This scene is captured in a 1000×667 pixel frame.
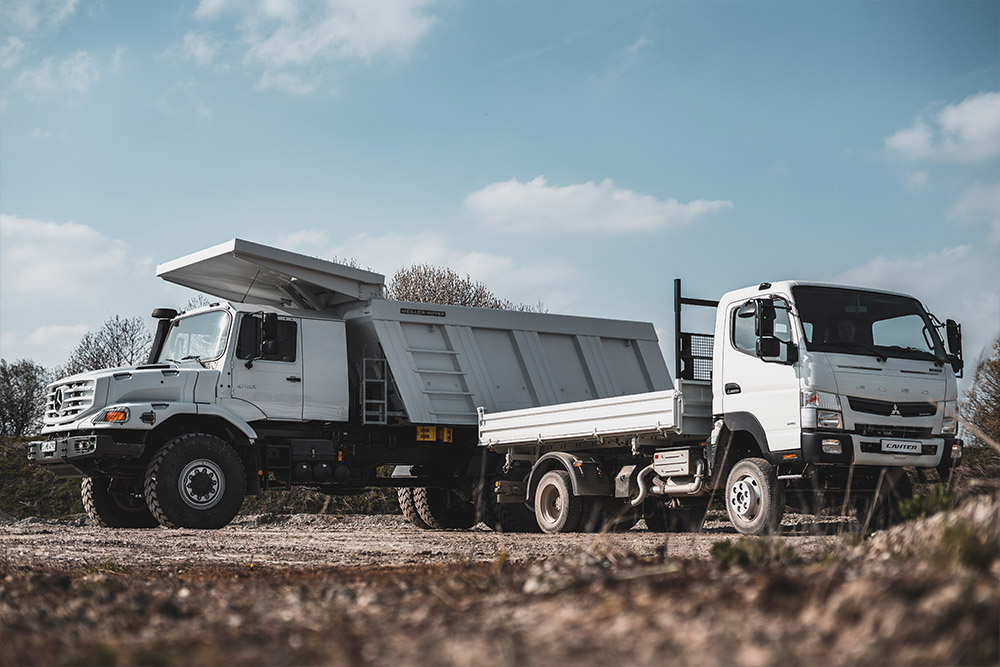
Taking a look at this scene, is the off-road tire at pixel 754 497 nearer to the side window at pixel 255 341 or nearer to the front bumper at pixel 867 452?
the front bumper at pixel 867 452

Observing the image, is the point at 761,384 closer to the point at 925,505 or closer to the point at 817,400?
the point at 817,400

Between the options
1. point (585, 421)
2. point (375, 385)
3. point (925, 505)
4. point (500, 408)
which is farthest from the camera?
point (500, 408)

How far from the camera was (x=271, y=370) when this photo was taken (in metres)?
15.0

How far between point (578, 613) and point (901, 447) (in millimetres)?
8569

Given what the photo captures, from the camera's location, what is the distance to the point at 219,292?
16.8 metres

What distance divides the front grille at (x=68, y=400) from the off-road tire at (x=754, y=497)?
8.30 metres

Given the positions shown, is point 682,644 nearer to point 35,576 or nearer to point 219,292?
point 35,576

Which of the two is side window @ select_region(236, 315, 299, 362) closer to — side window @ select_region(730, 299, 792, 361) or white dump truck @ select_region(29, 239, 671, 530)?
white dump truck @ select_region(29, 239, 671, 530)

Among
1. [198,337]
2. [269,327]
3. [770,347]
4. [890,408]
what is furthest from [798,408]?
[198,337]

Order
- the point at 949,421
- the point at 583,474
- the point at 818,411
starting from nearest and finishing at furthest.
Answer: the point at 818,411 → the point at 949,421 → the point at 583,474

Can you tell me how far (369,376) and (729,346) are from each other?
607 cm

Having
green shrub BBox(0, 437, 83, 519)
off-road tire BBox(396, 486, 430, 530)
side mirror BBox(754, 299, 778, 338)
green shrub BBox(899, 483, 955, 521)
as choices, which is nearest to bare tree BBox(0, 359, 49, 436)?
green shrub BBox(0, 437, 83, 519)

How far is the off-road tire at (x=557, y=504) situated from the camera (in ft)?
44.9

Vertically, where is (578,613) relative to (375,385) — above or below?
below
